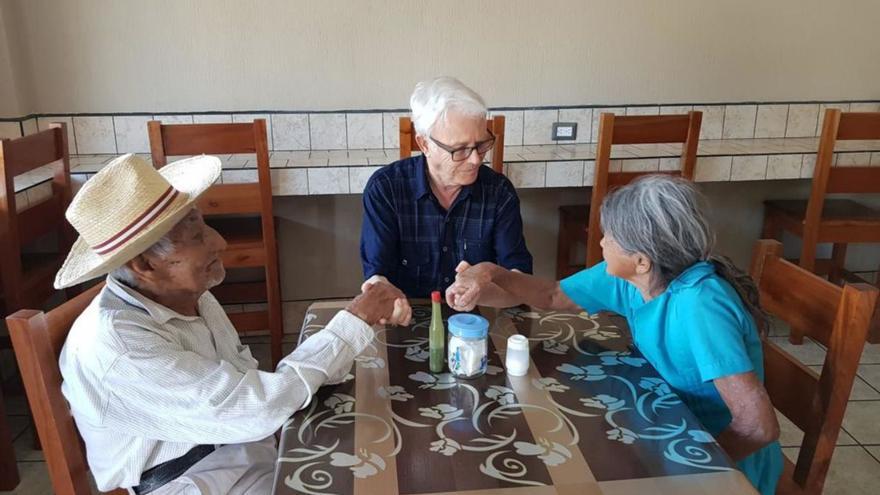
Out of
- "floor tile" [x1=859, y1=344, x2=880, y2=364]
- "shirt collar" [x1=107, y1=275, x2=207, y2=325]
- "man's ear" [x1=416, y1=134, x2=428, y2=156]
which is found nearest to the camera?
"shirt collar" [x1=107, y1=275, x2=207, y2=325]

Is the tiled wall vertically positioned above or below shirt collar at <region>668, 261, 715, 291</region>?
above

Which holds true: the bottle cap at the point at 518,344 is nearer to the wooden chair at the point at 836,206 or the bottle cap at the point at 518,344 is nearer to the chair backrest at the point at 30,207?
the chair backrest at the point at 30,207

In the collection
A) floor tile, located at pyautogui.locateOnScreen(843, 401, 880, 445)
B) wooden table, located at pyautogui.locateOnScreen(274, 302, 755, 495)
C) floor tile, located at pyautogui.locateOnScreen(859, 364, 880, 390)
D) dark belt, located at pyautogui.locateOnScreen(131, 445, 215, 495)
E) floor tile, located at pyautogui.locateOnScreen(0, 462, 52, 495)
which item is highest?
wooden table, located at pyautogui.locateOnScreen(274, 302, 755, 495)

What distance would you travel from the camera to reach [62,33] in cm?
311

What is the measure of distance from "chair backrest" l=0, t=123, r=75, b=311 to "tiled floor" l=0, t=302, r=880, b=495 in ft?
1.80

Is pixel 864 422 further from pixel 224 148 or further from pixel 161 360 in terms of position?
pixel 224 148

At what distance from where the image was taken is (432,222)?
6.87ft

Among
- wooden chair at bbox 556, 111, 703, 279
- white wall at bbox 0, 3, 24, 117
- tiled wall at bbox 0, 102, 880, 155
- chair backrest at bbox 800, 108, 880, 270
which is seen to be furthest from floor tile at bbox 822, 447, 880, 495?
white wall at bbox 0, 3, 24, 117

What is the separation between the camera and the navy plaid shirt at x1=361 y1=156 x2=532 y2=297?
2.08 metres

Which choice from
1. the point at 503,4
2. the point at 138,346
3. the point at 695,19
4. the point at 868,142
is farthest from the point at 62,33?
the point at 868,142

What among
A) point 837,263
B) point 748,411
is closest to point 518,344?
point 748,411

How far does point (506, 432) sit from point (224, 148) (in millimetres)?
1969

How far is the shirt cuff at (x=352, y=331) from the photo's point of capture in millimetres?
1351

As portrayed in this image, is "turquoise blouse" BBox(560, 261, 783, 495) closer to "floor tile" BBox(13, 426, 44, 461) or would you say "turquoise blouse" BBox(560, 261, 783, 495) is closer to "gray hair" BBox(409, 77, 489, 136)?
"gray hair" BBox(409, 77, 489, 136)
